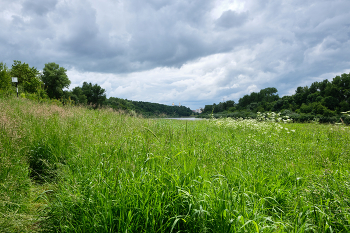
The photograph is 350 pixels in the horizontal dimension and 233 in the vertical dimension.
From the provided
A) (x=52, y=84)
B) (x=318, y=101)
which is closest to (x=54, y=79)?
(x=52, y=84)

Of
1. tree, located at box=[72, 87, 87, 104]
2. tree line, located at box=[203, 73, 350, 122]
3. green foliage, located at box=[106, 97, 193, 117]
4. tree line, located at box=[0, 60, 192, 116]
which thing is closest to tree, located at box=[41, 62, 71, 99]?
tree line, located at box=[0, 60, 192, 116]

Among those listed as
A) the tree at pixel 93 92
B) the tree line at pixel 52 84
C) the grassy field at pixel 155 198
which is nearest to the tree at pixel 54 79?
the tree line at pixel 52 84

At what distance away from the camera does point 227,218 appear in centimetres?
159

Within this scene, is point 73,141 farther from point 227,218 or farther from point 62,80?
point 62,80

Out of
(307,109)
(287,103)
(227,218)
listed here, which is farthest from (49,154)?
(287,103)

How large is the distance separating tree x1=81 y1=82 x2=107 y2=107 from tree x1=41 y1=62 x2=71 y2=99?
11575 millimetres

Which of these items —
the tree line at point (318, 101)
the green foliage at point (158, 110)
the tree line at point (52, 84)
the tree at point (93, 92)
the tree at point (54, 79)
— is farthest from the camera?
the tree at point (93, 92)

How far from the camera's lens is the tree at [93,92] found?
5455 centimetres

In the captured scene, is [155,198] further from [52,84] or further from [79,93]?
[79,93]

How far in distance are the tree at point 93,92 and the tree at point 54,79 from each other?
11.6m

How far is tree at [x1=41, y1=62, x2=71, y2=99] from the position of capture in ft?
134

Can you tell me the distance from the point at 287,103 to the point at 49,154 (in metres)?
48.6

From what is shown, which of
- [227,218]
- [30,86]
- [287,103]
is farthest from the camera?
[287,103]

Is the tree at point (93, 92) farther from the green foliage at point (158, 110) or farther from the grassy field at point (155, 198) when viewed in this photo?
the grassy field at point (155, 198)
